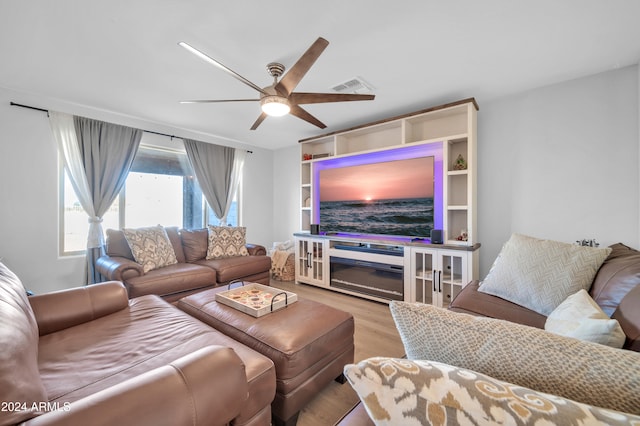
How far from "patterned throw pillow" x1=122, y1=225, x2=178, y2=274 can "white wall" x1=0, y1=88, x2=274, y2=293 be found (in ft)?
2.75

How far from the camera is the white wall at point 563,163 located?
2391mm

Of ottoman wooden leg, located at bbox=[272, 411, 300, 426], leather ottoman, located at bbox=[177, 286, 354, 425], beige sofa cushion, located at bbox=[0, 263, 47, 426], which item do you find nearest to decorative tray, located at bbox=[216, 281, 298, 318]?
leather ottoman, located at bbox=[177, 286, 354, 425]

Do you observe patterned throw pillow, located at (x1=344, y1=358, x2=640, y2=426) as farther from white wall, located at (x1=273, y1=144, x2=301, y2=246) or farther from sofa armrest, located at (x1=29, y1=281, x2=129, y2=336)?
white wall, located at (x1=273, y1=144, x2=301, y2=246)

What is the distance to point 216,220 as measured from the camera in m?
4.63

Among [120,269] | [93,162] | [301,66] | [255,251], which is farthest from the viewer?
[255,251]

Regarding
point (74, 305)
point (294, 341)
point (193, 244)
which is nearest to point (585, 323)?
point (294, 341)

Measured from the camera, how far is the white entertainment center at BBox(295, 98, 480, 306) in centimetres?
291

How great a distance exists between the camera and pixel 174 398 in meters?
0.82

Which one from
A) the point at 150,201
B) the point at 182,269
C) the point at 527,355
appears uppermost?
the point at 150,201

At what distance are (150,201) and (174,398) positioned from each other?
3852 mm

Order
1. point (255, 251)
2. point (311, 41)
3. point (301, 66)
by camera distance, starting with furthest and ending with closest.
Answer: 1. point (255, 251)
2. point (311, 41)
3. point (301, 66)

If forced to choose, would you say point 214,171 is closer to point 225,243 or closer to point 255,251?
point 225,243

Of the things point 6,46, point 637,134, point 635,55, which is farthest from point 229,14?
point 637,134

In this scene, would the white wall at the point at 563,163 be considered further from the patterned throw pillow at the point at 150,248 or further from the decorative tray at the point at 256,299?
the patterned throw pillow at the point at 150,248
